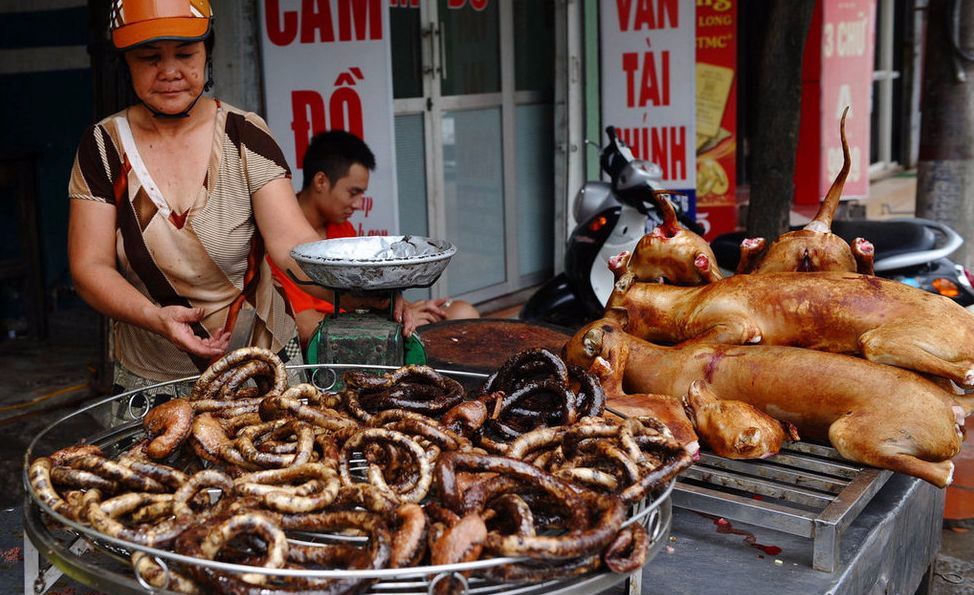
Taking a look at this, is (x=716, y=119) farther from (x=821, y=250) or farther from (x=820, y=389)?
(x=820, y=389)

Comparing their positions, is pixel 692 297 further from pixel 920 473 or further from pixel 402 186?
pixel 402 186

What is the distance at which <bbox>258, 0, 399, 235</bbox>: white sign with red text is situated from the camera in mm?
5793

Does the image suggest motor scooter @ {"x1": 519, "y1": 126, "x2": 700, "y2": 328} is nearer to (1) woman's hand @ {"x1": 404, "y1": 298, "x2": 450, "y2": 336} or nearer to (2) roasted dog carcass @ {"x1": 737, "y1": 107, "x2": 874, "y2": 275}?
(1) woman's hand @ {"x1": 404, "y1": 298, "x2": 450, "y2": 336}

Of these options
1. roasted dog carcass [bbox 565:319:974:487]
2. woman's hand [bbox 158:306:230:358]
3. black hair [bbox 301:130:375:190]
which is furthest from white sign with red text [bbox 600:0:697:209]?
woman's hand [bbox 158:306:230:358]

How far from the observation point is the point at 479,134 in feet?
27.8

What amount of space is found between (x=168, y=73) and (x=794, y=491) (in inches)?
87.5

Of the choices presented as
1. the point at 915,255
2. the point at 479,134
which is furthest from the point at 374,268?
the point at 479,134

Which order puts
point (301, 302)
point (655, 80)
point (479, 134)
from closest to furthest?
point (301, 302), point (655, 80), point (479, 134)

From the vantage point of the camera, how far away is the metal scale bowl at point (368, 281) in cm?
A: 265

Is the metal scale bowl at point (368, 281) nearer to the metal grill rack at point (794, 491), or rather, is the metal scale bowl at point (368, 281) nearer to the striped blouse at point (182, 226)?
the striped blouse at point (182, 226)

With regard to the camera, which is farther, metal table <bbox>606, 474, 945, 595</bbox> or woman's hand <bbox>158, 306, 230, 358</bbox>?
woman's hand <bbox>158, 306, 230, 358</bbox>

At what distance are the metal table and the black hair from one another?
9.37 feet

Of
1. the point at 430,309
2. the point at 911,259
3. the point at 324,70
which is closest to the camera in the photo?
the point at 430,309

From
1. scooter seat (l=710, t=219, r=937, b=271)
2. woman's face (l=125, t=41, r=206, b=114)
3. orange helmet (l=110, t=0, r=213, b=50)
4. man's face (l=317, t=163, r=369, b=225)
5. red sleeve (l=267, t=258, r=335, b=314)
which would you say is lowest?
red sleeve (l=267, t=258, r=335, b=314)
